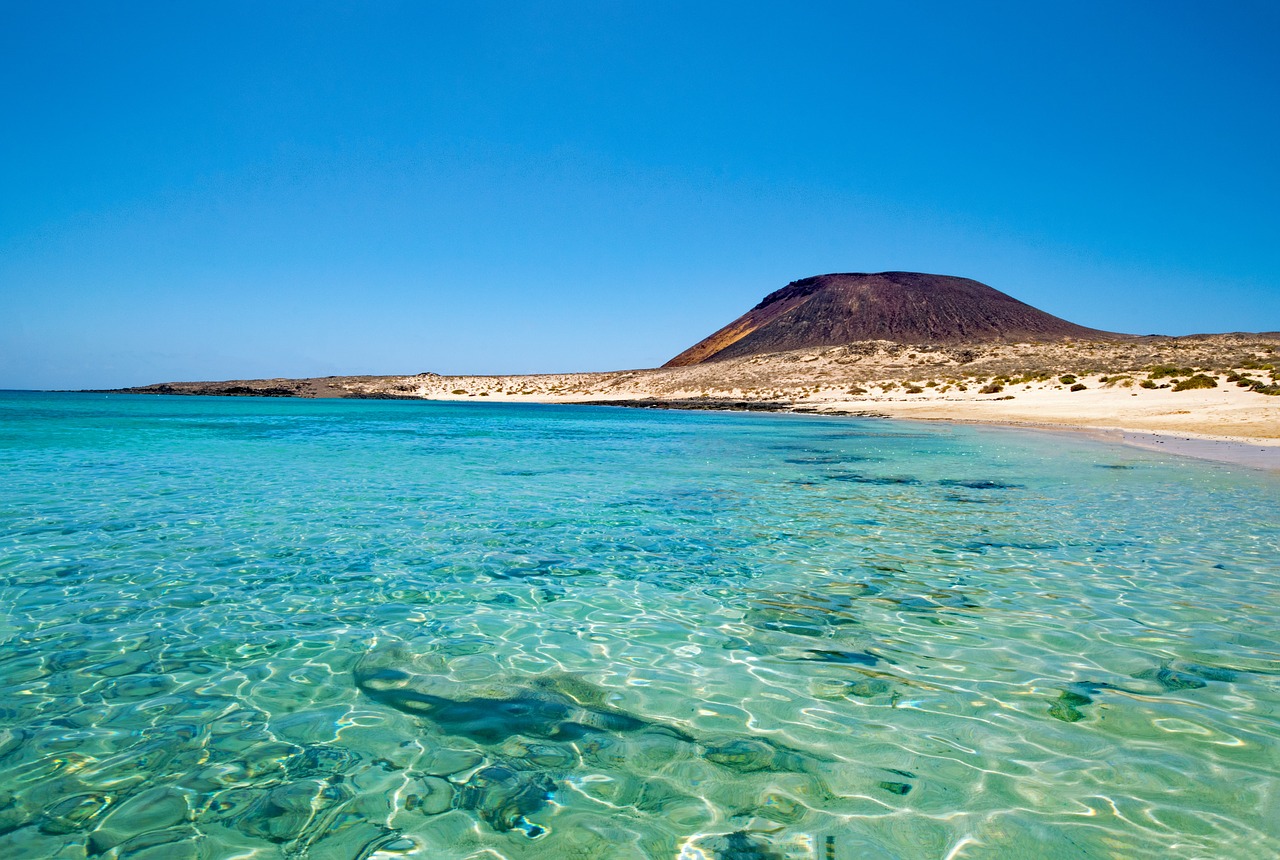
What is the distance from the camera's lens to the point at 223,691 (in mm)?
4789

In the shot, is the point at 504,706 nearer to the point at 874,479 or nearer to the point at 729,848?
the point at 729,848

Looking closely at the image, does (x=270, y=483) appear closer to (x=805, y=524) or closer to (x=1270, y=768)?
(x=805, y=524)

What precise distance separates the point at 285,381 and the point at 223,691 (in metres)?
137

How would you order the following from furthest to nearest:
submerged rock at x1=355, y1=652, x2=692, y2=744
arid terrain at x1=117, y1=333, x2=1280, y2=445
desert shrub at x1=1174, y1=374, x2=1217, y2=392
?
A: desert shrub at x1=1174, y1=374, x2=1217, y2=392
arid terrain at x1=117, y1=333, x2=1280, y2=445
submerged rock at x1=355, y1=652, x2=692, y2=744

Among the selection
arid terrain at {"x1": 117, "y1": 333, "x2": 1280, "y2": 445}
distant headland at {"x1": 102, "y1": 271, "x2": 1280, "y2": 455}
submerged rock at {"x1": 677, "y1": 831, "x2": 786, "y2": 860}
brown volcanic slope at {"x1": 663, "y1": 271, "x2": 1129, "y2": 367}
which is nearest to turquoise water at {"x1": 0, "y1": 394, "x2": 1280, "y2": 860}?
submerged rock at {"x1": 677, "y1": 831, "x2": 786, "y2": 860}

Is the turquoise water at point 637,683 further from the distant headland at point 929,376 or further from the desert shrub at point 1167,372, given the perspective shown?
the desert shrub at point 1167,372

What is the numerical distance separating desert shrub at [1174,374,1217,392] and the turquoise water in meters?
30.8

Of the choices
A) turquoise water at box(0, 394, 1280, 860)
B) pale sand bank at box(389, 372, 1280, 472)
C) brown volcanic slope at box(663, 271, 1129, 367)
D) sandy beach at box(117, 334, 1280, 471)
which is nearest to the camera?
turquoise water at box(0, 394, 1280, 860)

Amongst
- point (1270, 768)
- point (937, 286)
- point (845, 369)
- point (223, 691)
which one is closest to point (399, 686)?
point (223, 691)

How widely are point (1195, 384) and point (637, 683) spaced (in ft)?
142

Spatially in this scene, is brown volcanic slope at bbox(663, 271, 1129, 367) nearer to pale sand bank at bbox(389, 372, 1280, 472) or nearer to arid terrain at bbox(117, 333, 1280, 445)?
arid terrain at bbox(117, 333, 1280, 445)

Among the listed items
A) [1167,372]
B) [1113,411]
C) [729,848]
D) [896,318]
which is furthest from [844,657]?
[896,318]

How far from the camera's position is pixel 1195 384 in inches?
1438

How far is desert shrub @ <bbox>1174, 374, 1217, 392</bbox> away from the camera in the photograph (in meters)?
36.1
